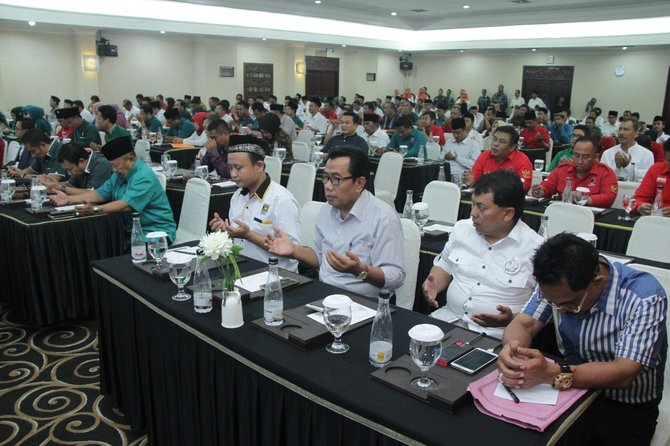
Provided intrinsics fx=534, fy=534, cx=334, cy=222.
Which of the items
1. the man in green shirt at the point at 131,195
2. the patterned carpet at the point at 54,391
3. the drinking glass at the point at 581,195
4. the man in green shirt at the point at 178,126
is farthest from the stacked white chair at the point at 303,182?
the man in green shirt at the point at 178,126

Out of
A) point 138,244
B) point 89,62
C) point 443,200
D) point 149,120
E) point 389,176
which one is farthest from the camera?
point 89,62

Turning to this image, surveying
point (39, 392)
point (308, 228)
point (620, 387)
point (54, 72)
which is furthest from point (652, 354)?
point (54, 72)

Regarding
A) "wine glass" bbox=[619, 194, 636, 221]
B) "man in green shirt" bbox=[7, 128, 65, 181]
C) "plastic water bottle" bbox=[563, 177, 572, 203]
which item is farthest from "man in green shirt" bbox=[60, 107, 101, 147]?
"wine glass" bbox=[619, 194, 636, 221]

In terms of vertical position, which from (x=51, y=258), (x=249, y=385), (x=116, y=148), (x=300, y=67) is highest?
(x=300, y=67)

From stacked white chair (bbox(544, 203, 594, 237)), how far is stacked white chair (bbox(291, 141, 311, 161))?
14.4 ft

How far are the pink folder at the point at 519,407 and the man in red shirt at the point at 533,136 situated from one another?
8.04 metres

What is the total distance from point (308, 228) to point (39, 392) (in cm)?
191

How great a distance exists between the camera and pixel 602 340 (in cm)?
187

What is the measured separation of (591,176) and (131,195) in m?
3.82

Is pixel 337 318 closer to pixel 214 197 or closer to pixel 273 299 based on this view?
pixel 273 299

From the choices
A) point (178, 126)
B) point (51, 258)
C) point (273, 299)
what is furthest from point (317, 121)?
point (273, 299)

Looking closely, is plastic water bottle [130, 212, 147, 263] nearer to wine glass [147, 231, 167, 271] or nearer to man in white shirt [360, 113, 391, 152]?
wine glass [147, 231, 167, 271]

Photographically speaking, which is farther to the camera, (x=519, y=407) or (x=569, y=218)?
(x=569, y=218)

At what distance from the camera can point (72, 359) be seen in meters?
3.62
